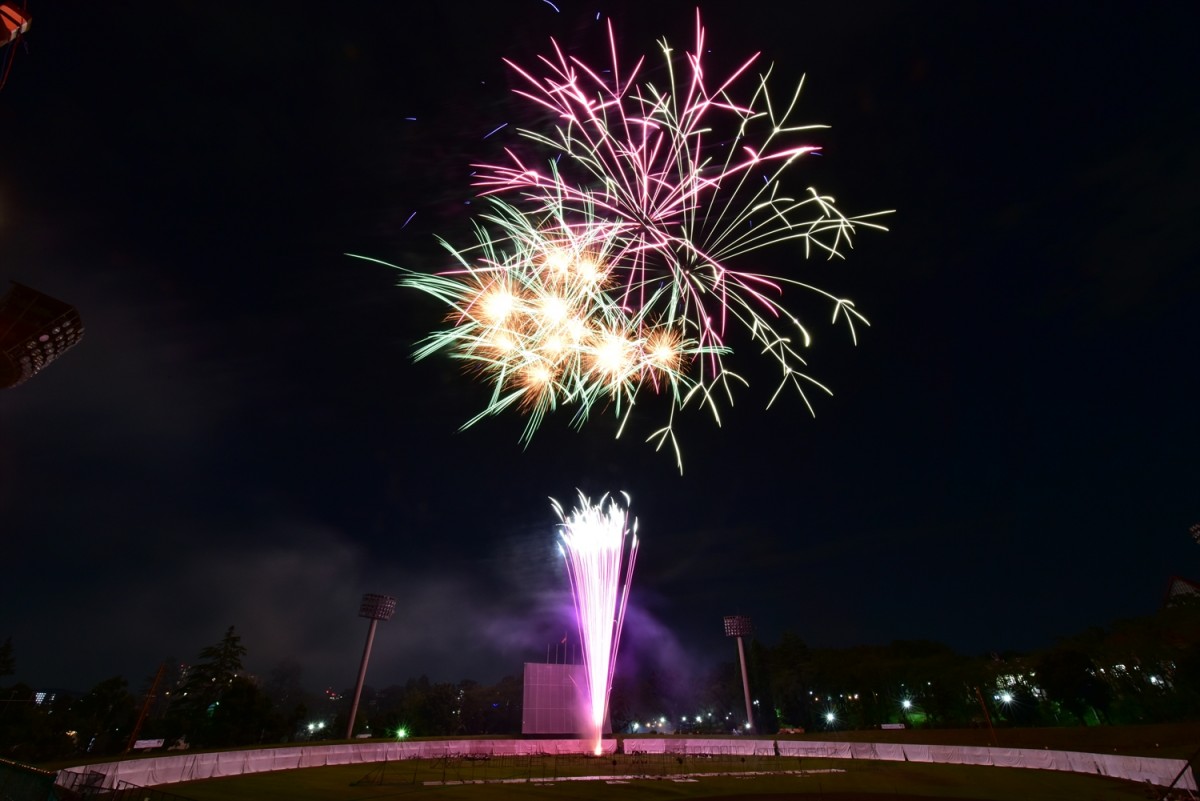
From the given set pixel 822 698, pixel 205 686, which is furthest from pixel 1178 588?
pixel 205 686

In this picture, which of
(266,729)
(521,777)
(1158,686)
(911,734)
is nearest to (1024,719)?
(1158,686)

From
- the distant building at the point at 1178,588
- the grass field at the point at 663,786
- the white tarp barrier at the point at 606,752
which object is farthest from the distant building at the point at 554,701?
the distant building at the point at 1178,588

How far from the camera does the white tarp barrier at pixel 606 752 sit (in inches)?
1140

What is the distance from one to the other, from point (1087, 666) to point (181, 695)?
11251cm

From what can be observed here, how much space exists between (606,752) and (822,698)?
198 feet

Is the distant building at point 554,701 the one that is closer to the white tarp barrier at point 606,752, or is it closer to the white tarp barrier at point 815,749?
the white tarp barrier at point 606,752

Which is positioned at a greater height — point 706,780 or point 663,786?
point 706,780

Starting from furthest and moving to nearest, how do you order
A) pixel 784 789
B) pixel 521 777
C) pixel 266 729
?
pixel 266 729 < pixel 521 777 < pixel 784 789

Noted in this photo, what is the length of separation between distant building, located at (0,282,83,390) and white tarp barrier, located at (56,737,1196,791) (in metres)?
25.5

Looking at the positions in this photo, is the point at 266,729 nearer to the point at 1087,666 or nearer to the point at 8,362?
the point at 8,362

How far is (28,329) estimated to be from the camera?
35500 mm

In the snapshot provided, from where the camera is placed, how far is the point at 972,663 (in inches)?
3219

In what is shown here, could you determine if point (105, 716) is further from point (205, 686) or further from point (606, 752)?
point (606, 752)

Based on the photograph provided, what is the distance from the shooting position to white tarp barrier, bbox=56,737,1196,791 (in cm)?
2895
